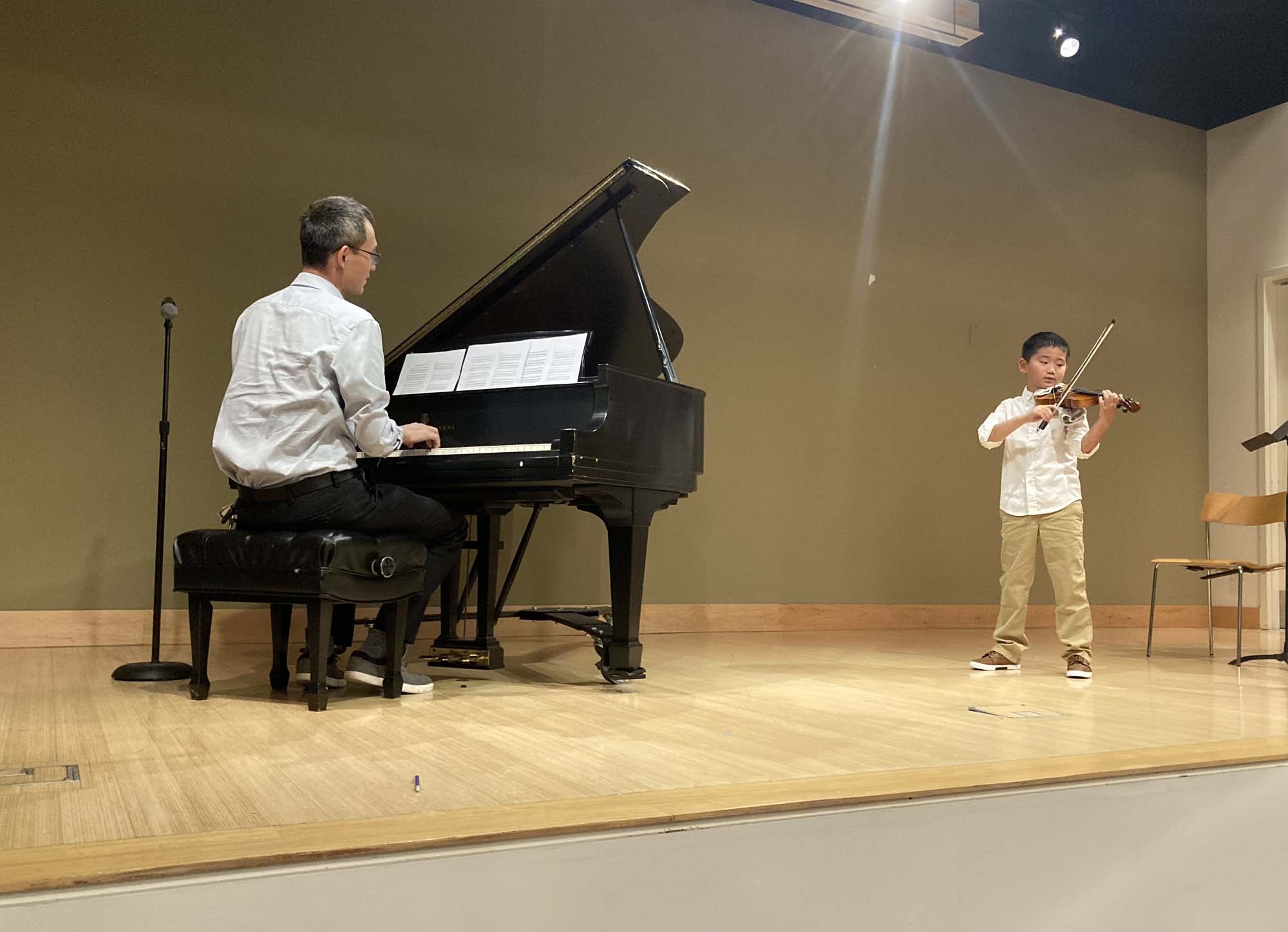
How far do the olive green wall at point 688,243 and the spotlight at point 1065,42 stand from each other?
0.49m

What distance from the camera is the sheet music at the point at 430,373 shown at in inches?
136

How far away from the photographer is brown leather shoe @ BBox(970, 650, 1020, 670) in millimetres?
4031

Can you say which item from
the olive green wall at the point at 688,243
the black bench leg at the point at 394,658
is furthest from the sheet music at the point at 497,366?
the olive green wall at the point at 688,243

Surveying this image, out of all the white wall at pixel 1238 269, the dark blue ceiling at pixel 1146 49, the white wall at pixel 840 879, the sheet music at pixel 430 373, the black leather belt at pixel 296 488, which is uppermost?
the dark blue ceiling at pixel 1146 49

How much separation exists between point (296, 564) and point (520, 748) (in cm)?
82

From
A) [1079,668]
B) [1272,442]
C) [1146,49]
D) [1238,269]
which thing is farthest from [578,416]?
[1238,269]

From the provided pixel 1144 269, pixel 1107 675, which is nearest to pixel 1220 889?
pixel 1107 675

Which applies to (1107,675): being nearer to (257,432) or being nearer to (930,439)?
→ (930,439)

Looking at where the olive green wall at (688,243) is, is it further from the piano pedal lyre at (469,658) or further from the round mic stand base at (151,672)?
the piano pedal lyre at (469,658)

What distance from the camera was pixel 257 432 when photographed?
2.78 metres

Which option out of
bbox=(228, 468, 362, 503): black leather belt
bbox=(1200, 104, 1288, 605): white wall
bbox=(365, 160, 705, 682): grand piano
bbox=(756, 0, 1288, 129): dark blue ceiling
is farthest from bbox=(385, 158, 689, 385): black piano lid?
bbox=(1200, 104, 1288, 605): white wall

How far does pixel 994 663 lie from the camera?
13.3 feet

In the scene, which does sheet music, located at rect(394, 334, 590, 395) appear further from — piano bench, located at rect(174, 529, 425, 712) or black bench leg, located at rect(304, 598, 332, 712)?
black bench leg, located at rect(304, 598, 332, 712)

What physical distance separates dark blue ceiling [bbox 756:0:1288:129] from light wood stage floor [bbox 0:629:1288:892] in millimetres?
3877
